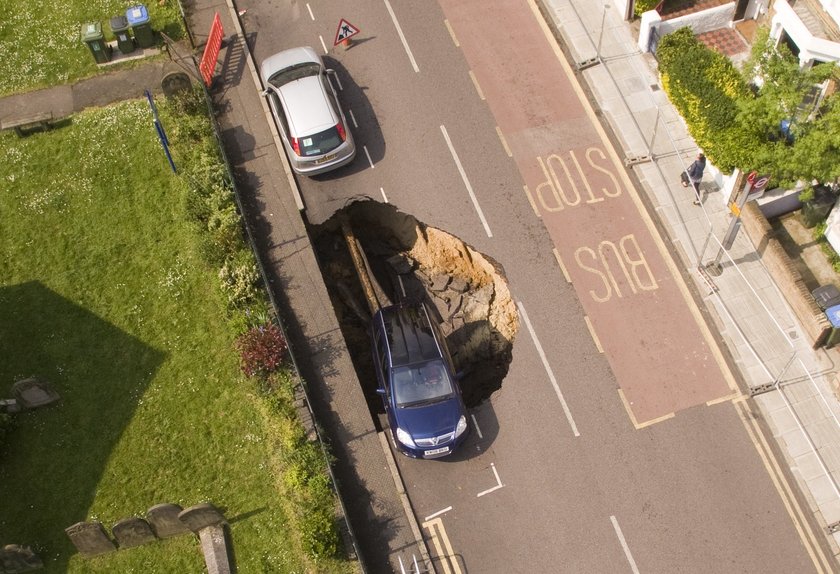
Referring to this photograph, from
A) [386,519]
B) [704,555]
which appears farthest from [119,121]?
[704,555]

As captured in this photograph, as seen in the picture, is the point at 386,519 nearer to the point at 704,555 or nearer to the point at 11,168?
the point at 704,555

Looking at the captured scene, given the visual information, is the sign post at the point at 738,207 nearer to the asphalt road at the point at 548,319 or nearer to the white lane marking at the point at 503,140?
the asphalt road at the point at 548,319

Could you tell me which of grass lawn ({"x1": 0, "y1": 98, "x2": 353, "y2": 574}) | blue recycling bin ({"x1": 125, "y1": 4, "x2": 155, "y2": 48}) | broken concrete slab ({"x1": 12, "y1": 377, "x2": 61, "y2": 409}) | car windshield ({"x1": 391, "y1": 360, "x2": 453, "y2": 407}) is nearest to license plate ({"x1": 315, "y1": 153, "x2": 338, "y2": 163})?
grass lawn ({"x1": 0, "y1": 98, "x2": 353, "y2": 574})

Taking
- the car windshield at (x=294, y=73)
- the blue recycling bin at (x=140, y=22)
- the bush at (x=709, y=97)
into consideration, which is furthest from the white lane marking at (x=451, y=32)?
the blue recycling bin at (x=140, y=22)

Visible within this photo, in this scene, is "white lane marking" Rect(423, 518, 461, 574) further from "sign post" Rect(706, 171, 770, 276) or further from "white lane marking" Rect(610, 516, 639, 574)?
"sign post" Rect(706, 171, 770, 276)

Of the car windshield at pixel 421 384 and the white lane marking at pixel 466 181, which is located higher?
the white lane marking at pixel 466 181

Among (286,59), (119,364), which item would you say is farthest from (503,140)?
(119,364)

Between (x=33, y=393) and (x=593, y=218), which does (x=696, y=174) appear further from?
(x=33, y=393)
